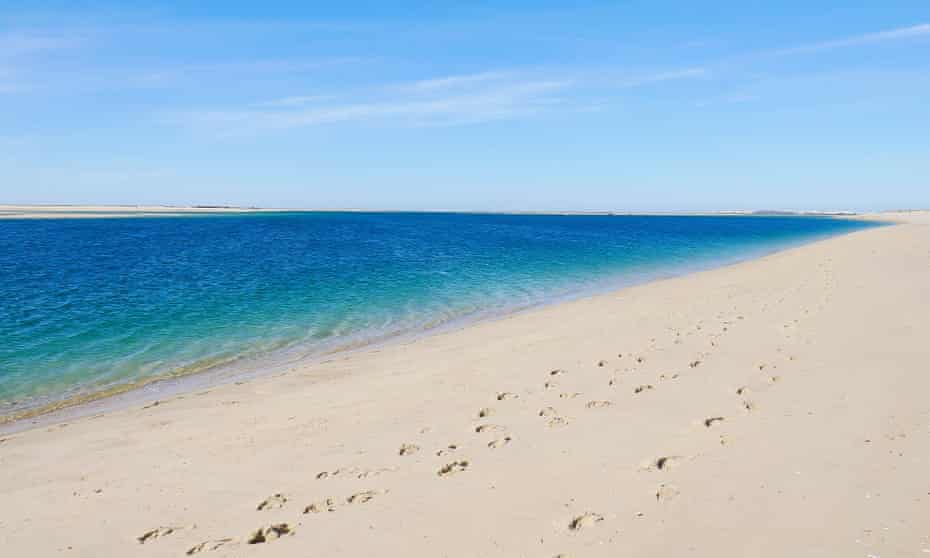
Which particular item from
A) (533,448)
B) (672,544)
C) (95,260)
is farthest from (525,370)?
(95,260)

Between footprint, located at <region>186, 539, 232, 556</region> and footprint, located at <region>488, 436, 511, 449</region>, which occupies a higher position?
footprint, located at <region>488, 436, 511, 449</region>

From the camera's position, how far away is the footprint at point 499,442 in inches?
282

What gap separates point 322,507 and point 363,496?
451mm

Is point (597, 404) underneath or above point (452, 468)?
above

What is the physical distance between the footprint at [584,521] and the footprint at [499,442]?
78.7 inches

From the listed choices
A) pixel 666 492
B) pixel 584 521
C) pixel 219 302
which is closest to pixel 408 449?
pixel 584 521

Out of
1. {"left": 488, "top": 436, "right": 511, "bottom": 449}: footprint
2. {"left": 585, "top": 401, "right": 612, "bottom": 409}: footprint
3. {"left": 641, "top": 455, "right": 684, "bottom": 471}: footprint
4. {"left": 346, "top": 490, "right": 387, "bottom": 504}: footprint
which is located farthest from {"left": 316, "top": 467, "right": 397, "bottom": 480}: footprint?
{"left": 585, "top": 401, "right": 612, "bottom": 409}: footprint

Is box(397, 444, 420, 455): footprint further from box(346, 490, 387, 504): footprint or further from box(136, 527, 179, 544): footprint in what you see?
box(136, 527, 179, 544): footprint

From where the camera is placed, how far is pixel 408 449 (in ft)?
23.8

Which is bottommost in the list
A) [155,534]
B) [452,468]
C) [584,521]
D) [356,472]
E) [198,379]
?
[198,379]

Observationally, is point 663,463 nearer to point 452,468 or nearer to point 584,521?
point 584,521

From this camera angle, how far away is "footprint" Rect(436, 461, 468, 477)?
6419 millimetres

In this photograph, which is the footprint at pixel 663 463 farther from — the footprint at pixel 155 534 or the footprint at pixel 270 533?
the footprint at pixel 155 534

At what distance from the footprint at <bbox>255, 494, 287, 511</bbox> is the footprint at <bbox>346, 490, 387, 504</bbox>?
0.74 metres
